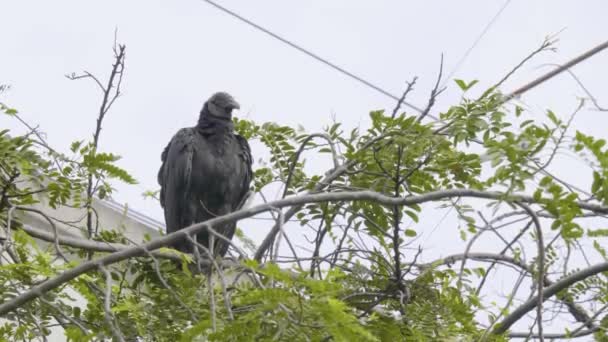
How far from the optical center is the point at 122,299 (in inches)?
124

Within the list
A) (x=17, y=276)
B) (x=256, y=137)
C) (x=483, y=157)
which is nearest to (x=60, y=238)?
(x=17, y=276)

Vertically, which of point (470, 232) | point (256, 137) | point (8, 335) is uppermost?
point (256, 137)

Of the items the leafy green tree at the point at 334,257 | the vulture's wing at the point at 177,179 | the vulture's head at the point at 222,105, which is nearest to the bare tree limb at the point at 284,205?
the leafy green tree at the point at 334,257

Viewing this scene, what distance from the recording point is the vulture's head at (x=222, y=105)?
5609 millimetres

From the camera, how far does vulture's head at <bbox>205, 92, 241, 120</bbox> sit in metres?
5.61

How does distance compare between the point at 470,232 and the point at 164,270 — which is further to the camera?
the point at 164,270

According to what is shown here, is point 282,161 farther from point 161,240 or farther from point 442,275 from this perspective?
point 161,240

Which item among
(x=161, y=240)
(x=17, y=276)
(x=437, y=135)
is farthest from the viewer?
(x=437, y=135)

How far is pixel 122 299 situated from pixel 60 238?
0.38 m

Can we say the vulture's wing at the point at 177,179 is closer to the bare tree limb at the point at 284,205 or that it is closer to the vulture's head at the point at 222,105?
the vulture's head at the point at 222,105

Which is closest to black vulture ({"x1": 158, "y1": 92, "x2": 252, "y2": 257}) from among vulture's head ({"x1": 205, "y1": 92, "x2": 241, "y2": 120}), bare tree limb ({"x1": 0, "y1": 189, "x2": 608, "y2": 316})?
vulture's head ({"x1": 205, "y1": 92, "x2": 241, "y2": 120})

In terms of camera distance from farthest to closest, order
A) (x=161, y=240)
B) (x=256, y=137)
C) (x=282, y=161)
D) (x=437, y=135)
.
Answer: (x=256, y=137)
(x=282, y=161)
(x=437, y=135)
(x=161, y=240)

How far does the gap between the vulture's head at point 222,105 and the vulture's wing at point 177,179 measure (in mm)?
165

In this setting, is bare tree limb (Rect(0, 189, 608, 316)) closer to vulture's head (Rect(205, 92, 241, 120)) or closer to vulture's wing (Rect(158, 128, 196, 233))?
vulture's wing (Rect(158, 128, 196, 233))
